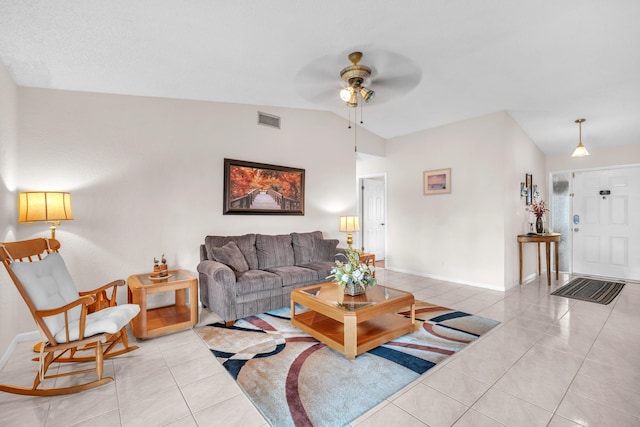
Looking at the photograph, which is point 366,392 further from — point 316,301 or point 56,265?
point 56,265

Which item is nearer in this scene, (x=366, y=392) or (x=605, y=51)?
(x=366, y=392)

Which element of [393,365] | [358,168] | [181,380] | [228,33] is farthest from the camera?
[358,168]

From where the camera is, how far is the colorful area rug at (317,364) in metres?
1.83

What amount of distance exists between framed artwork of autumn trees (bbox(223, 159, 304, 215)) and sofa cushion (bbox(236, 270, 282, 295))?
1.11 metres

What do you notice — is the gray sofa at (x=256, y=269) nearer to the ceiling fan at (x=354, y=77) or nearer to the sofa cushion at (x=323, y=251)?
the sofa cushion at (x=323, y=251)

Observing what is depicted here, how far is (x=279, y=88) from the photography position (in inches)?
150

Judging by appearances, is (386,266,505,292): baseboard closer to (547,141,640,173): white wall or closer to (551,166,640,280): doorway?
(551,166,640,280): doorway

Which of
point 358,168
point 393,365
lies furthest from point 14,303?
point 358,168

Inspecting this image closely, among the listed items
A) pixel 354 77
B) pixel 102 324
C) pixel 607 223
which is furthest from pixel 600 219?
pixel 102 324

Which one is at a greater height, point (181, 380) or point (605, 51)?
point (605, 51)

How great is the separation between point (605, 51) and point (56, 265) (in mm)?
5315

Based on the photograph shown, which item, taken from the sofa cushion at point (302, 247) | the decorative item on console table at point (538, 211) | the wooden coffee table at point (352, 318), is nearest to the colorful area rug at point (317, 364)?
the wooden coffee table at point (352, 318)

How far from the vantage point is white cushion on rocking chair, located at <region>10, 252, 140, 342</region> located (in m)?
2.03

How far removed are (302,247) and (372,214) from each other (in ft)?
11.1
